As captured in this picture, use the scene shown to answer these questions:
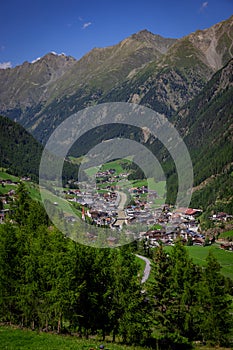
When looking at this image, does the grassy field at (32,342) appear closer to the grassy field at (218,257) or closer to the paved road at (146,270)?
the paved road at (146,270)

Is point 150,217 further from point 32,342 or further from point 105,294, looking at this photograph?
point 32,342

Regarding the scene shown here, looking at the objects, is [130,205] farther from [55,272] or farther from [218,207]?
[55,272]

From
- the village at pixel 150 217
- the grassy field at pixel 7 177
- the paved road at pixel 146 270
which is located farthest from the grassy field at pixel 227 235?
the grassy field at pixel 7 177

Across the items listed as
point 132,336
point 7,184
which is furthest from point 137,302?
point 7,184

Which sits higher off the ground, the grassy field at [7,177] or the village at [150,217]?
the grassy field at [7,177]

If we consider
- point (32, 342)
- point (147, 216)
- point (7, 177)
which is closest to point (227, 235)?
point (147, 216)

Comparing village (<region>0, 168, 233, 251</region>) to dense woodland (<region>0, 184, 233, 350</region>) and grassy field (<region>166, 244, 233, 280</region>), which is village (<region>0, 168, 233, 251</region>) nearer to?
grassy field (<region>166, 244, 233, 280</region>)

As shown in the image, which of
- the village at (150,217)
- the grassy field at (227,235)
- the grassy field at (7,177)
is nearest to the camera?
the village at (150,217)

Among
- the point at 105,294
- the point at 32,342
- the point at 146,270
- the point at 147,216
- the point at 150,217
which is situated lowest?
the point at 146,270

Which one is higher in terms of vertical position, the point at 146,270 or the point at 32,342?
the point at 32,342
